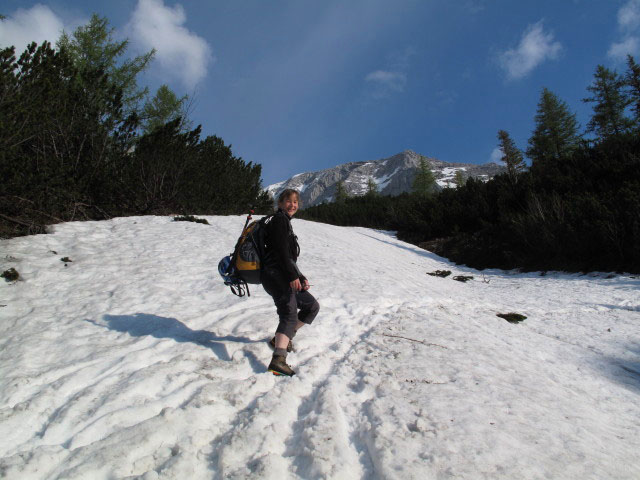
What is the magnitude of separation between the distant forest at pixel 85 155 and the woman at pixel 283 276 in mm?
5626

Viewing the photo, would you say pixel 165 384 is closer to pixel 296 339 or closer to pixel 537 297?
pixel 296 339

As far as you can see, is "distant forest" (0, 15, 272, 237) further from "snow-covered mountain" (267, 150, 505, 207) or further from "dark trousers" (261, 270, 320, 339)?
"snow-covered mountain" (267, 150, 505, 207)

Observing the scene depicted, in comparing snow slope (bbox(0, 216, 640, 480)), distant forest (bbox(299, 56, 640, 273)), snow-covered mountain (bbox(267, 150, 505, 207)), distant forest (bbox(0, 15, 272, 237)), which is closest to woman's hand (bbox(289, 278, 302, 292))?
snow slope (bbox(0, 216, 640, 480))

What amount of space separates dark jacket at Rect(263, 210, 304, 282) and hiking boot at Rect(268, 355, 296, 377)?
0.68 m

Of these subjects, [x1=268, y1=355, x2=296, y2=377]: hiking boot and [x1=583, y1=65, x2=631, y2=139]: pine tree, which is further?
[x1=583, y1=65, x2=631, y2=139]: pine tree

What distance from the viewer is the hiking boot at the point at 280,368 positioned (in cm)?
255

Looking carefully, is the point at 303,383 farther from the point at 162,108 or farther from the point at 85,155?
the point at 162,108

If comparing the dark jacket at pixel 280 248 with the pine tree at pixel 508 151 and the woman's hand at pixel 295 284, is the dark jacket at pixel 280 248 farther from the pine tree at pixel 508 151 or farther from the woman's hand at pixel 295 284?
the pine tree at pixel 508 151

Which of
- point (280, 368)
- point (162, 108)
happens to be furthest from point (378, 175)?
point (280, 368)

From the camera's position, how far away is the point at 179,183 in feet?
36.0

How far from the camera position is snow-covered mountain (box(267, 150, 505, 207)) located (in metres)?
119

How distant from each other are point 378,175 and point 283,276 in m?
152

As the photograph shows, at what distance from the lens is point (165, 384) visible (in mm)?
2389

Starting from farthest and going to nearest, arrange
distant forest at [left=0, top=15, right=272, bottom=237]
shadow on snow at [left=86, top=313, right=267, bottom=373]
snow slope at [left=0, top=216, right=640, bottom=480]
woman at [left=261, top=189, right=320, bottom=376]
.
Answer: distant forest at [left=0, top=15, right=272, bottom=237], shadow on snow at [left=86, top=313, right=267, bottom=373], woman at [left=261, top=189, right=320, bottom=376], snow slope at [left=0, top=216, right=640, bottom=480]
